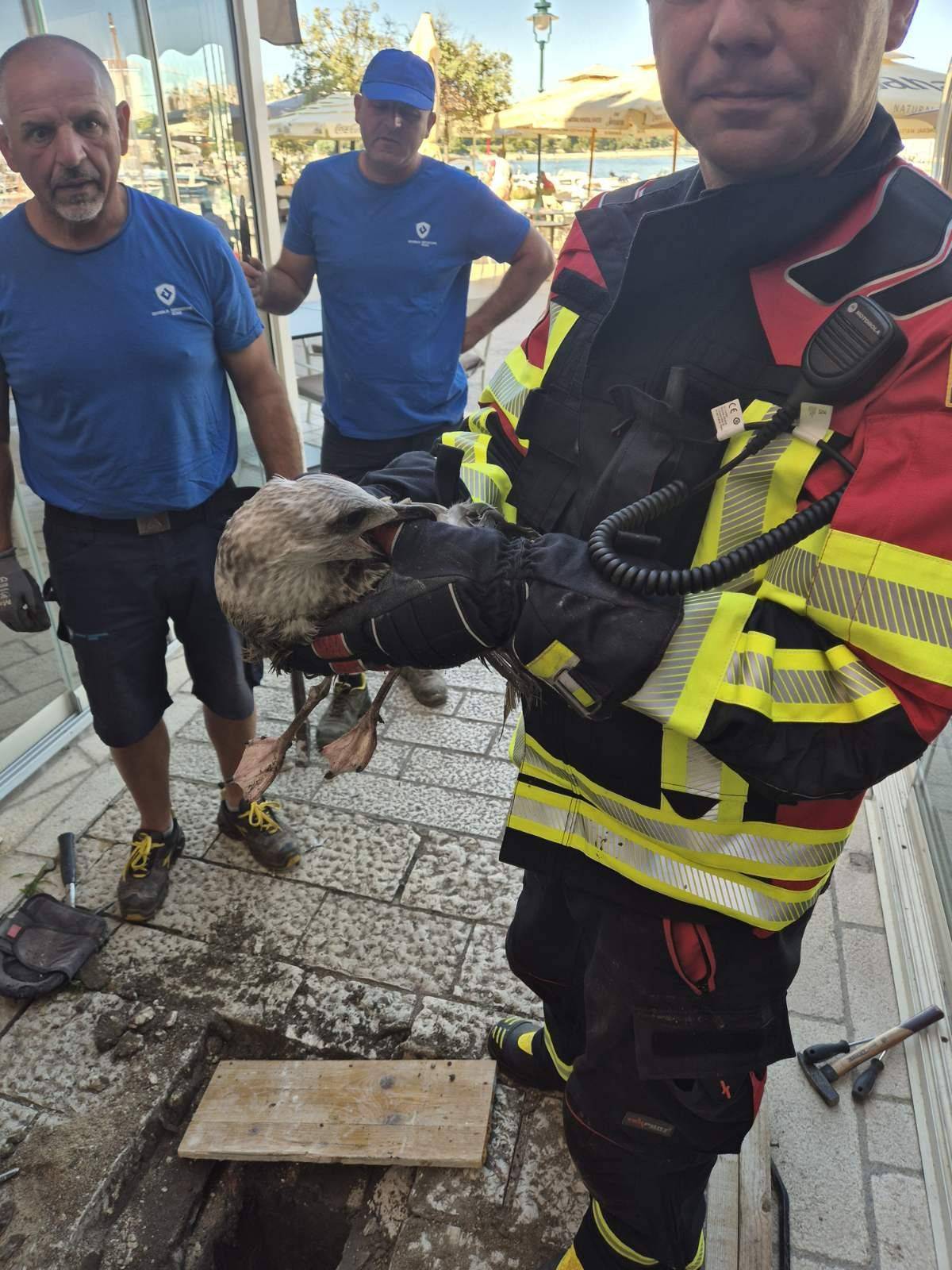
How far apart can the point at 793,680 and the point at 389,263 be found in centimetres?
339

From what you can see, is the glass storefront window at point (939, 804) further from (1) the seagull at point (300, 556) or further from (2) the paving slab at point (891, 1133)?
(1) the seagull at point (300, 556)

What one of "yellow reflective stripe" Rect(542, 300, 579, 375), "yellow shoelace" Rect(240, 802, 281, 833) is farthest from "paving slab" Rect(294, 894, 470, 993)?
"yellow reflective stripe" Rect(542, 300, 579, 375)

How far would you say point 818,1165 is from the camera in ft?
7.91

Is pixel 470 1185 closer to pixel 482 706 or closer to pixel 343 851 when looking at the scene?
pixel 343 851

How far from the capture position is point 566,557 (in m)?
1.31

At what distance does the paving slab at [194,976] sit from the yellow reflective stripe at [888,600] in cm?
243

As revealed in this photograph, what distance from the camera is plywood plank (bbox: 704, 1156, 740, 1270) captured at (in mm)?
2105

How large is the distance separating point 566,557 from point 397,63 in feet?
11.8

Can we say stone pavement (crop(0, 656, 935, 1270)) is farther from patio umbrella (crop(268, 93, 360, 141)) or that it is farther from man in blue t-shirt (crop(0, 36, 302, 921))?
patio umbrella (crop(268, 93, 360, 141))

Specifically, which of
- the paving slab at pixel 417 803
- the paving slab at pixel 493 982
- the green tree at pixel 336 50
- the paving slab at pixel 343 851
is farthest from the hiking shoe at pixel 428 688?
the green tree at pixel 336 50

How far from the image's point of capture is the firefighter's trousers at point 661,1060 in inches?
61.1

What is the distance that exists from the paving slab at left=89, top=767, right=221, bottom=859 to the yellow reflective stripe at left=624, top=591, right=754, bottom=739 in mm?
2823

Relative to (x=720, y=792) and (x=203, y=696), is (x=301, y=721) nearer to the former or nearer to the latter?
(x=720, y=792)

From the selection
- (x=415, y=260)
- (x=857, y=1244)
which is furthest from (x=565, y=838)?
(x=415, y=260)
